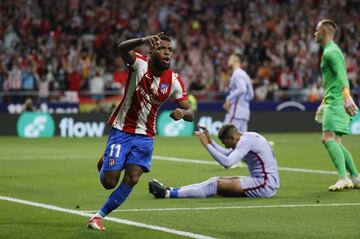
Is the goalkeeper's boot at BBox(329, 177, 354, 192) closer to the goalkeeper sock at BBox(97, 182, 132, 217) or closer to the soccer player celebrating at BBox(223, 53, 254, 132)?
the goalkeeper sock at BBox(97, 182, 132, 217)

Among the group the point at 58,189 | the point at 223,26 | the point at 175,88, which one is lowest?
the point at 58,189

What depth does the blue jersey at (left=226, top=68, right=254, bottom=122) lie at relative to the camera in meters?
18.6

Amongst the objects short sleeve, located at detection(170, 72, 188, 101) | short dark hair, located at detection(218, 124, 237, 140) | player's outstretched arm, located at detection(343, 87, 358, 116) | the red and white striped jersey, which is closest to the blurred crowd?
player's outstretched arm, located at detection(343, 87, 358, 116)

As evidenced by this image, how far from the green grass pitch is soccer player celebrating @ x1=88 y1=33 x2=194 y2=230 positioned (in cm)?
53

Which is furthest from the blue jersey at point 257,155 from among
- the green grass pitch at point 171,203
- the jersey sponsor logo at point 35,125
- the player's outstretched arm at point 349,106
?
the jersey sponsor logo at point 35,125

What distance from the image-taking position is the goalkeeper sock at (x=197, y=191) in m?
12.5

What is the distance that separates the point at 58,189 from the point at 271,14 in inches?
960

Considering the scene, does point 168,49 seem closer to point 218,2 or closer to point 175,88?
point 175,88

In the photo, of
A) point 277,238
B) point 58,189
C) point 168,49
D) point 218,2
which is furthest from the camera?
point 218,2

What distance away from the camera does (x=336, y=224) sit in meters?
9.98

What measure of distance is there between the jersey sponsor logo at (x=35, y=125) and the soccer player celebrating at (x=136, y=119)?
19.4 meters

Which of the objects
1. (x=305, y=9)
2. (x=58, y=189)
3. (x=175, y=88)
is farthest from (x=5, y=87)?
→ (x=175, y=88)

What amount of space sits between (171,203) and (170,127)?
60.2ft

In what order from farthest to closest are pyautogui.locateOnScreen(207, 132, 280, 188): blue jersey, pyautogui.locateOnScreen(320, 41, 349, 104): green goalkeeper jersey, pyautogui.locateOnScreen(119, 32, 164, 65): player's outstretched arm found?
1. pyautogui.locateOnScreen(320, 41, 349, 104): green goalkeeper jersey
2. pyautogui.locateOnScreen(207, 132, 280, 188): blue jersey
3. pyautogui.locateOnScreen(119, 32, 164, 65): player's outstretched arm
